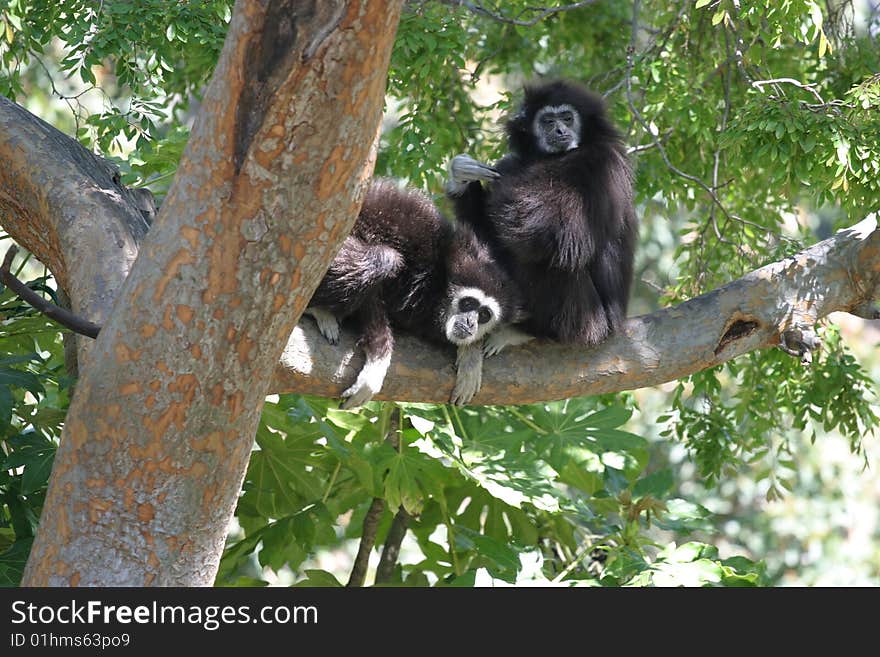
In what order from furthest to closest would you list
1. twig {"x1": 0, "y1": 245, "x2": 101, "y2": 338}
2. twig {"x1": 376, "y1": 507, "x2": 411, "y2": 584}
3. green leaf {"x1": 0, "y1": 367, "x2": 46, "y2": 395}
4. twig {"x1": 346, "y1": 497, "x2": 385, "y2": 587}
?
twig {"x1": 376, "y1": 507, "x2": 411, "y2": 584} < twig {"x1": 346, "y1": 497, "x2": 385, "y2": 587} < green leaf {"x1": 0, "y1": 367, "x2": 46, "y2": 395} < twig {"x1": 0, "y1": 245, "x2": 101, "y2": 338}

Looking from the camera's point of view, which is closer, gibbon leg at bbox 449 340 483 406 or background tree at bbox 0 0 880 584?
gibbon leg at bbox 449 340 483 406

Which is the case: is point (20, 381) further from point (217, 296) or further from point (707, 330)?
point (707, 330)

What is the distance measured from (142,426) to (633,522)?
2.61m

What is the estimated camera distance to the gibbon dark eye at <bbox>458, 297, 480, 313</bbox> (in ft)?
11.8

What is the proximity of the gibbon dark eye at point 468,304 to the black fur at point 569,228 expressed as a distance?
0.28 m

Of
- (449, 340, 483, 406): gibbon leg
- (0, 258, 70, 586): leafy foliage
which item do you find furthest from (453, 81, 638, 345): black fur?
(0, 258, 70, 586): leafy foliage

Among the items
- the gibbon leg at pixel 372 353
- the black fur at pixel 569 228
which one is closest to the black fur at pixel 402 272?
the gibbon leg at pixel 372 353

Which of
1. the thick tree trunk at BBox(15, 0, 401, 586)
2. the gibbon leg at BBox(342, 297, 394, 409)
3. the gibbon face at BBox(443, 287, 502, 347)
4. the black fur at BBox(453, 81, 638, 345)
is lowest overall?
the thick tree trunk at BBox(15, 0, 401, 586)

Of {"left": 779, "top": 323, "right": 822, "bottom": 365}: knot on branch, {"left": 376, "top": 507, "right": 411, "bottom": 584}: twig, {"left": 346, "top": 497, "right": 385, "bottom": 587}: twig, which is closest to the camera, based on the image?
{"left": 779, "top": 323, "right": 822, "bottom": 365}: knot on branch

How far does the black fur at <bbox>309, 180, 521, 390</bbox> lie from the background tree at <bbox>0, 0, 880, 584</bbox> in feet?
0.49

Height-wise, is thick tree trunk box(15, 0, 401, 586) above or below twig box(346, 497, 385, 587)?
below

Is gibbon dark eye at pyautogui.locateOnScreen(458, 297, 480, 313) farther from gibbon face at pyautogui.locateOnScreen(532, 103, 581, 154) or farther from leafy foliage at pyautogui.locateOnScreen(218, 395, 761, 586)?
gibbon face at pyautogui.locateOnScreen(532, 103, 581, 154)

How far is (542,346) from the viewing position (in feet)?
12.5

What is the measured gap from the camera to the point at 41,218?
10.6ft
